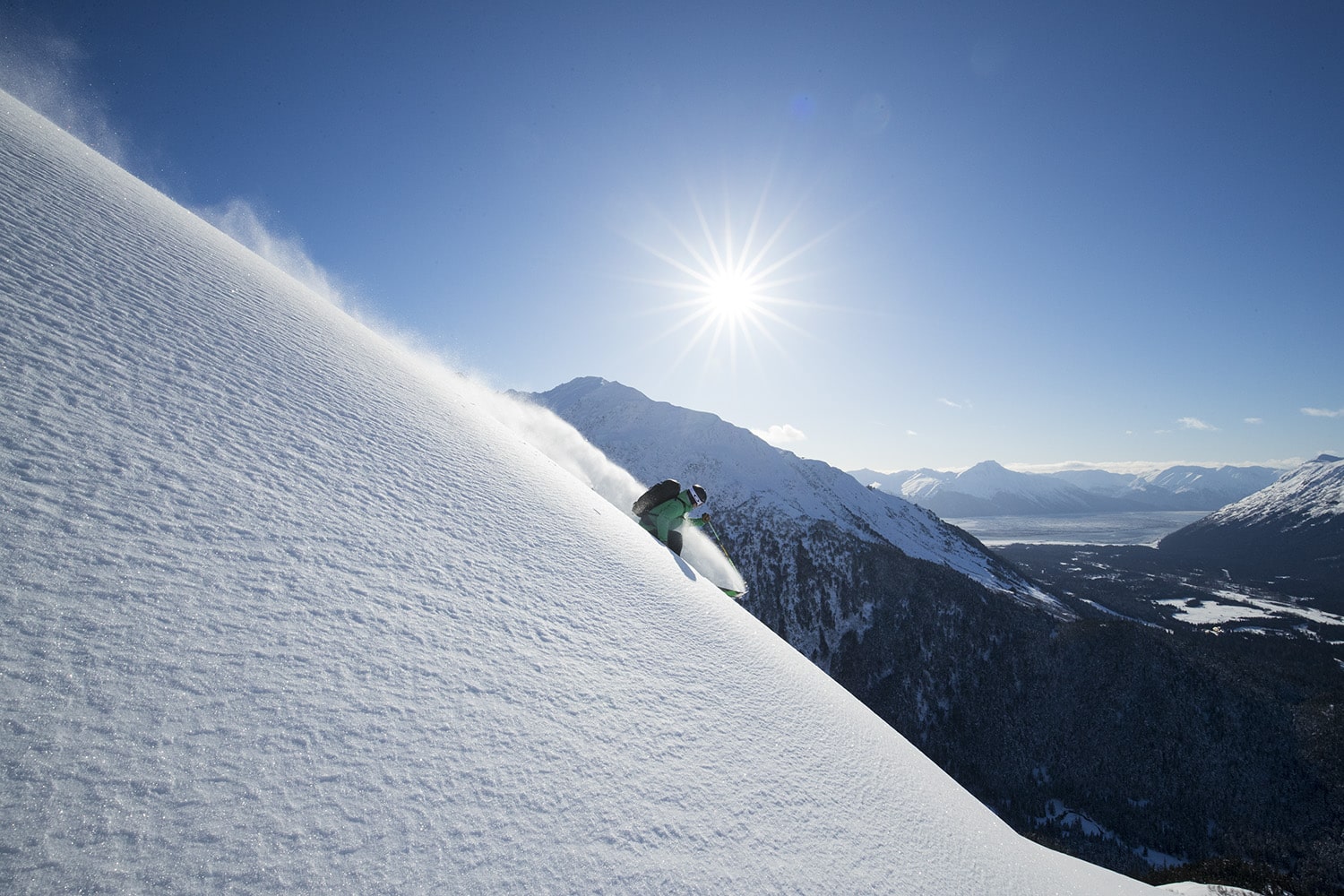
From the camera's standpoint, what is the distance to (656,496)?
9.75 m

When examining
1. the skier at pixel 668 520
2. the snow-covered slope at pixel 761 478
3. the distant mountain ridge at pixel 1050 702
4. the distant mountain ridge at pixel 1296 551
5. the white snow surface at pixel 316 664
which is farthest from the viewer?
the distant mountain ridge at pixel 1296 551

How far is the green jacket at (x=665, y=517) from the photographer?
9.54 m

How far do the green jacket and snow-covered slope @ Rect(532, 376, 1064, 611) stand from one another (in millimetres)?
58833

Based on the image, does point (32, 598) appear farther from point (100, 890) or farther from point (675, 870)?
point (675, 870)

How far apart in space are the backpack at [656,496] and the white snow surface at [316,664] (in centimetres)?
453

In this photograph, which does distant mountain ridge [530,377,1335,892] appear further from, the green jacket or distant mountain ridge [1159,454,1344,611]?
distant mountain ridge [1159,454,1344,611]

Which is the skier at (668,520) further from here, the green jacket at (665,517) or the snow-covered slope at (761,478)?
the snow-covered slope at (761,478)

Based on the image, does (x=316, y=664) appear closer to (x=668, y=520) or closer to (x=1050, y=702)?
(x=668, y=520)

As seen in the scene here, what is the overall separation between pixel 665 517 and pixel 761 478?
236ft

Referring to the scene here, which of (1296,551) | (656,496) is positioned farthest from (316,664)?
(1296,551)

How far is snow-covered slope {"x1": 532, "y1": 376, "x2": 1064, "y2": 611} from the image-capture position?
70875 mm

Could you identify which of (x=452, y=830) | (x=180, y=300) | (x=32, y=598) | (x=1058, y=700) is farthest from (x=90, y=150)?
(x=1058, y=700)

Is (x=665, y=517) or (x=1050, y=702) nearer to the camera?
(x=665, y=517)

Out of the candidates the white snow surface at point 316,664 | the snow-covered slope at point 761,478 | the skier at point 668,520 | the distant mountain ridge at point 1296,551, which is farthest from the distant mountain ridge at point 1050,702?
the distant mountain ridge at point 1296,551
